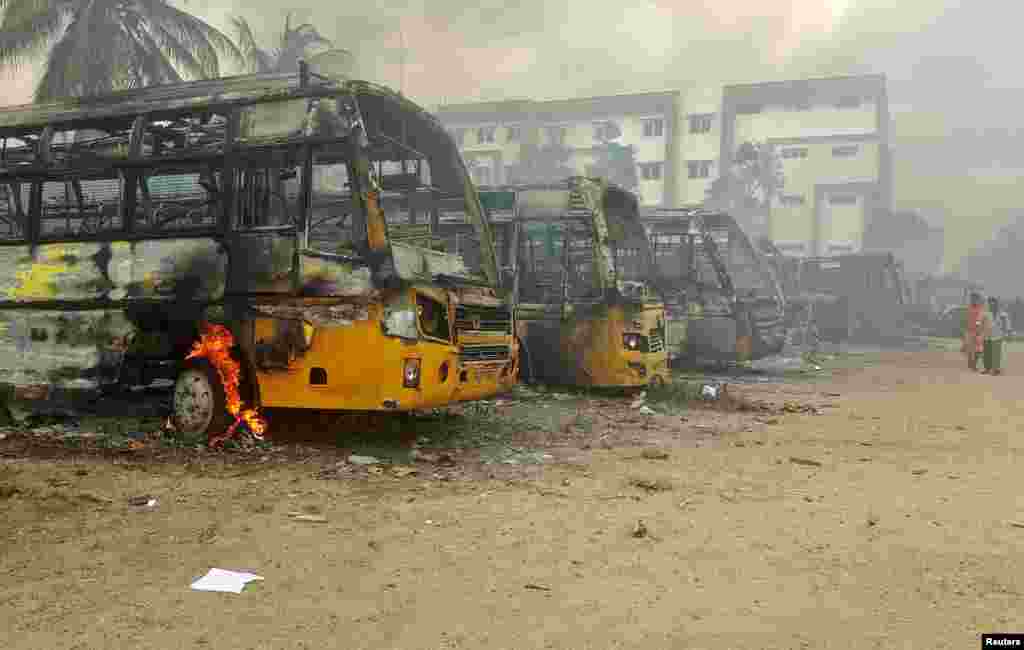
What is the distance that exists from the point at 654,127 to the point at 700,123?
267 centimetres

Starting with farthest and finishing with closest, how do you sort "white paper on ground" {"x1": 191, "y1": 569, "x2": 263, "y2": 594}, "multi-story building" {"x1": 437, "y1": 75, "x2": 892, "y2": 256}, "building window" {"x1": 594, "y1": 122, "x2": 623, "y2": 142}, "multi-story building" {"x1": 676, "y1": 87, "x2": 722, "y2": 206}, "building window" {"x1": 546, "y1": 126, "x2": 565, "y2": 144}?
"building window" {"x1": 546, "y1": 126, "x2": 565, "y2": 144} → "building window" {"x1": 594, "y1": 122, "x2": 623, "y2": 142} → "multi-story building" {"x1": 676, "y1": 87, "x2": 722, "y2": 206} → "multi-story building" {"x1": 437, "y1": 75, "x2": 892, "y2": 256} → "white paper on ground" {"x1": 191, "y1": 569, "x2": 263, "y2": 594}

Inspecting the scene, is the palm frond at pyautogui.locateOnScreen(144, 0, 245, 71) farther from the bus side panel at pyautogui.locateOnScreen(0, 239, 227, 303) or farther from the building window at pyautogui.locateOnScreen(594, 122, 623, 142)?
the building window at pyautogui.locateOnScreen(594, 122, 623, 142)

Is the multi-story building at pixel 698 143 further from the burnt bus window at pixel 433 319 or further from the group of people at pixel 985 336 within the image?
the burnt bus window at pixel 433 319

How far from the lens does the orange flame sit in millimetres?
5582

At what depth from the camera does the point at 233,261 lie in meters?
5.62

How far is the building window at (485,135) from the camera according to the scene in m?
49.0

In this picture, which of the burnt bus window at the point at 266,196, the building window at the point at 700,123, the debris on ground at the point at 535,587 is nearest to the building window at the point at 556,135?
the building window at the point at 700,123

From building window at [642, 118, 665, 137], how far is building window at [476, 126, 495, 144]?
9367mm

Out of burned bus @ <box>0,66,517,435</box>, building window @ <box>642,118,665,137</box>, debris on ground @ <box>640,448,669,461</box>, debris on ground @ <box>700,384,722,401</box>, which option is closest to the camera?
burned bus @ <box>0,66,517,435</box>

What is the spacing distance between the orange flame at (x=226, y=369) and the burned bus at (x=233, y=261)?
14 mm

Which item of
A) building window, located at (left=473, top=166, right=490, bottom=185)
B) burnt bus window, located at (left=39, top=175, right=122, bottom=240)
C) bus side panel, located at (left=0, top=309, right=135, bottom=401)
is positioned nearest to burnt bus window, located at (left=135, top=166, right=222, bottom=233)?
burnt bus window, located at (left=39, top=175, right=122, bottom=240)

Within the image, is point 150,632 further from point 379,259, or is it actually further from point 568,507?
point 379,259

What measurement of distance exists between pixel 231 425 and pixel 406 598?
3048mm

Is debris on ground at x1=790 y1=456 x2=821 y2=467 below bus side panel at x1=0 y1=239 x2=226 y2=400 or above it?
below
